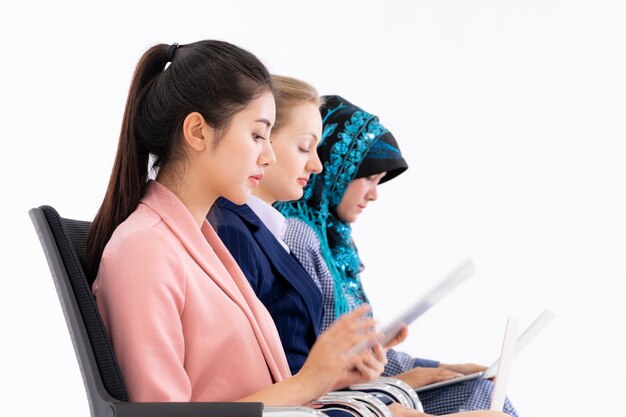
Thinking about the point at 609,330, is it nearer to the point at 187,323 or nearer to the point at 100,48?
the point at 100,48

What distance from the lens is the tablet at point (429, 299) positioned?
55.7 inches

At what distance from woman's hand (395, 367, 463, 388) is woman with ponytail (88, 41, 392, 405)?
78cm

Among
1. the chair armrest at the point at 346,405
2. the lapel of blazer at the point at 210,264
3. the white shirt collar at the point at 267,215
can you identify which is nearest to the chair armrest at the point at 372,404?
the chair armrest at the point at 346,405

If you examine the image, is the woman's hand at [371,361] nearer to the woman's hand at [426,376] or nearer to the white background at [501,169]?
the woman's hand at [426,376]

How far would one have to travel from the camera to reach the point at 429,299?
146cm

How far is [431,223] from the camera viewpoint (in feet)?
14.2

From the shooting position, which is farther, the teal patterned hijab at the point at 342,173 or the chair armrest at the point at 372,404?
the teal patterned hijab at the point at 342,173

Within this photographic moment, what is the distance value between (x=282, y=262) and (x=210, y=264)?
51 cm

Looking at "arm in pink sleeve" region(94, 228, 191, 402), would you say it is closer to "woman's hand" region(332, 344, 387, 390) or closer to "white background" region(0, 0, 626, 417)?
"woman's hand" region(332, 344, 387, 390)

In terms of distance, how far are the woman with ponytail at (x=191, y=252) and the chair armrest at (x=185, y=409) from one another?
64mm

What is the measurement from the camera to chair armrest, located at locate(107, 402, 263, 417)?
1.23m

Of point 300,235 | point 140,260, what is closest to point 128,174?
point 140,260

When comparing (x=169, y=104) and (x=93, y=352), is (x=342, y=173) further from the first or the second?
(x=93, y=352)

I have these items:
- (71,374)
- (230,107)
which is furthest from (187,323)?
(71,374)
